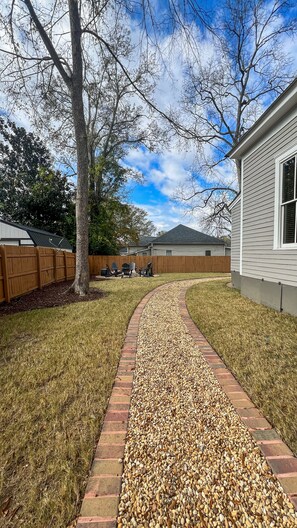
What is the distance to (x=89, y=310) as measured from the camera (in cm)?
511

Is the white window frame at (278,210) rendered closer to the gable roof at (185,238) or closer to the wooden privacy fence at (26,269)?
the wooden privacy fence at (26,269)

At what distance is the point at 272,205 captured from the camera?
5.11 meters

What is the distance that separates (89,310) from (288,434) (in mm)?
4209

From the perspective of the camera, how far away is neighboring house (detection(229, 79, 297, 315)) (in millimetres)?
4367

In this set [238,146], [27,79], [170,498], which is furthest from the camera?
[27,79]

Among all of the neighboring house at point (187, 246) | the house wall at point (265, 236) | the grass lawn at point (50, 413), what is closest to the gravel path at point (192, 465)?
the grass lawn at point (50, 413)

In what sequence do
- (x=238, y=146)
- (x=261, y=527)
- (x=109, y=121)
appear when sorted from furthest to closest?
(x=109, y=121), (x=238, y=146), (x=261, y=527)

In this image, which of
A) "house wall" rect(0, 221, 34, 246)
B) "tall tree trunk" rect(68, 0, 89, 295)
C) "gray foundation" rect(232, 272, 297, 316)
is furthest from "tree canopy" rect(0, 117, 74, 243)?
"gray foundation" rect(232, 272, 297, 316)

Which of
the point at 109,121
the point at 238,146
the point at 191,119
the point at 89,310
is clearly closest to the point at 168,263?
the point at 191,119

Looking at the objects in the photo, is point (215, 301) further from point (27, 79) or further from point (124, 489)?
point (27, 79)

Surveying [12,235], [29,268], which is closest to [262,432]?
[29,268]

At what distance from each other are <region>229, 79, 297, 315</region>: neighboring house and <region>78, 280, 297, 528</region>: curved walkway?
314 cm

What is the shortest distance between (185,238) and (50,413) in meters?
26.1

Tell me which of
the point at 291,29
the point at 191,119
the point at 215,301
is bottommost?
the point at 215,301
